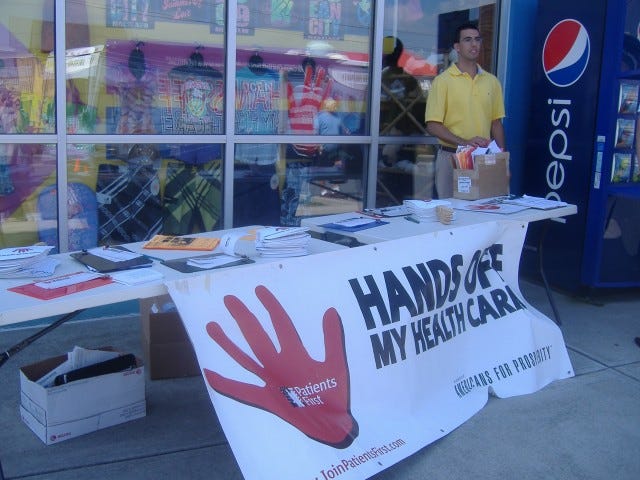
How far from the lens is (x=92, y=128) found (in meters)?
4.49

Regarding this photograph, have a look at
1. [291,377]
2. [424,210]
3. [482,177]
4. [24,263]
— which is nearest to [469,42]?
[482,177]

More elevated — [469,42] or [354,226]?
[469,42]


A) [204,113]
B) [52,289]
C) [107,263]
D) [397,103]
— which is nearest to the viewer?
[52,289]

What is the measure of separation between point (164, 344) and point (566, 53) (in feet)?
11.5

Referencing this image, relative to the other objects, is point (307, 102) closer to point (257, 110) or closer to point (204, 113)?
point (257, 110)

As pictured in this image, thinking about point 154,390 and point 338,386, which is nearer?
point 338,386

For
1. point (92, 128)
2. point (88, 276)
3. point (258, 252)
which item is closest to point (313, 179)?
point (92, 128)

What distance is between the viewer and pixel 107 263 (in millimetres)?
2867

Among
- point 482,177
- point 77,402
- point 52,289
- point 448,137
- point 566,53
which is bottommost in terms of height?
point 77,402

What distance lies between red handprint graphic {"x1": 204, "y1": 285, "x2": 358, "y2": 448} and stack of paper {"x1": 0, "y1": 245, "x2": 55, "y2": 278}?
0.73 m

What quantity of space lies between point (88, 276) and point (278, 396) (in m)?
0.84

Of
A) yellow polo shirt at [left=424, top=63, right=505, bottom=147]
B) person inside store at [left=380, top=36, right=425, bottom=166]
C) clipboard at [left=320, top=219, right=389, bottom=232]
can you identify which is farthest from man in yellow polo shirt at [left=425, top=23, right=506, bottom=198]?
clipboard at [left=320, top=219, right=389, bottom=232]

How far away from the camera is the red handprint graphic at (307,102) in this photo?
5.16m

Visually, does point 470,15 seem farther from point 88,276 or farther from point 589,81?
point 88,276
